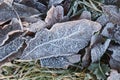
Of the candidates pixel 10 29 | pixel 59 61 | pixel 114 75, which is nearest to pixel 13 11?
pixel 10 29

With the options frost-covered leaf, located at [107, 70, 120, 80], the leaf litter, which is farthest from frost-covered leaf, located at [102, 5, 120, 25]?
frost-covered leaf, located at [107, 70, 120, 80]

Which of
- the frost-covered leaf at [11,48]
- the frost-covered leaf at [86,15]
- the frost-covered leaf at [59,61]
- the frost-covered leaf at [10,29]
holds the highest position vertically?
the frost-covered leaf at [86,15]

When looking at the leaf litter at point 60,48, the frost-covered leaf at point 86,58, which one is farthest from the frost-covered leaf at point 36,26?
the frost-covered leaf at point 86,58

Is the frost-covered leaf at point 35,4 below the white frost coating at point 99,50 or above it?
above

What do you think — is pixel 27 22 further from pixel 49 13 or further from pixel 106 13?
pixel 106 13

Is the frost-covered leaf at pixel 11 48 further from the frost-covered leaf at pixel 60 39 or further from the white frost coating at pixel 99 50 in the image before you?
the white frost coating at pixel 99 50

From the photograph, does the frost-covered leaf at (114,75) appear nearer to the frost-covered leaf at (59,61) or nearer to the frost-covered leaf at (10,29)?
the frost-covered leaf at (59,61)

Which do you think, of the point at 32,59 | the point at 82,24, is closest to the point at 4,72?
the point at 32,59
